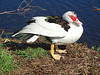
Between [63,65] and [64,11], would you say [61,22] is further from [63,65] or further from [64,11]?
[64,11]

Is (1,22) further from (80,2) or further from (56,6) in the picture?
(80,2)

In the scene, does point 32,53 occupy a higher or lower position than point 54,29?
lower

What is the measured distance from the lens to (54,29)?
3.97m

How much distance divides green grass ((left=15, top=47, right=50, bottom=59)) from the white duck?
0.34m

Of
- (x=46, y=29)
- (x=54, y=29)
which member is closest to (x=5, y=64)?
(x=46, y=29)

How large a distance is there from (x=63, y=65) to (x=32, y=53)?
0.80 meters

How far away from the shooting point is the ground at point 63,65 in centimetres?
375

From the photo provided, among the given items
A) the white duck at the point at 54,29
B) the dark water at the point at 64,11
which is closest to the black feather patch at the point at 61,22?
the white duck at the point at 54,29

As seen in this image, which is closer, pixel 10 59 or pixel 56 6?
pixel 10 59

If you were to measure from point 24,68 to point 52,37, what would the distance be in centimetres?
90

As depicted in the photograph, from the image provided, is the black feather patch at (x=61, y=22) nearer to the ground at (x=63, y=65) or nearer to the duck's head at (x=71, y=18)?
the duck's head at (x=71, y=18)

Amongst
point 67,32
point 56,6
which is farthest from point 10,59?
point 56,6

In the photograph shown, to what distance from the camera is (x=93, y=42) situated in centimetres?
604

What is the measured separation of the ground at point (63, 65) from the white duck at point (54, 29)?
34 cm
